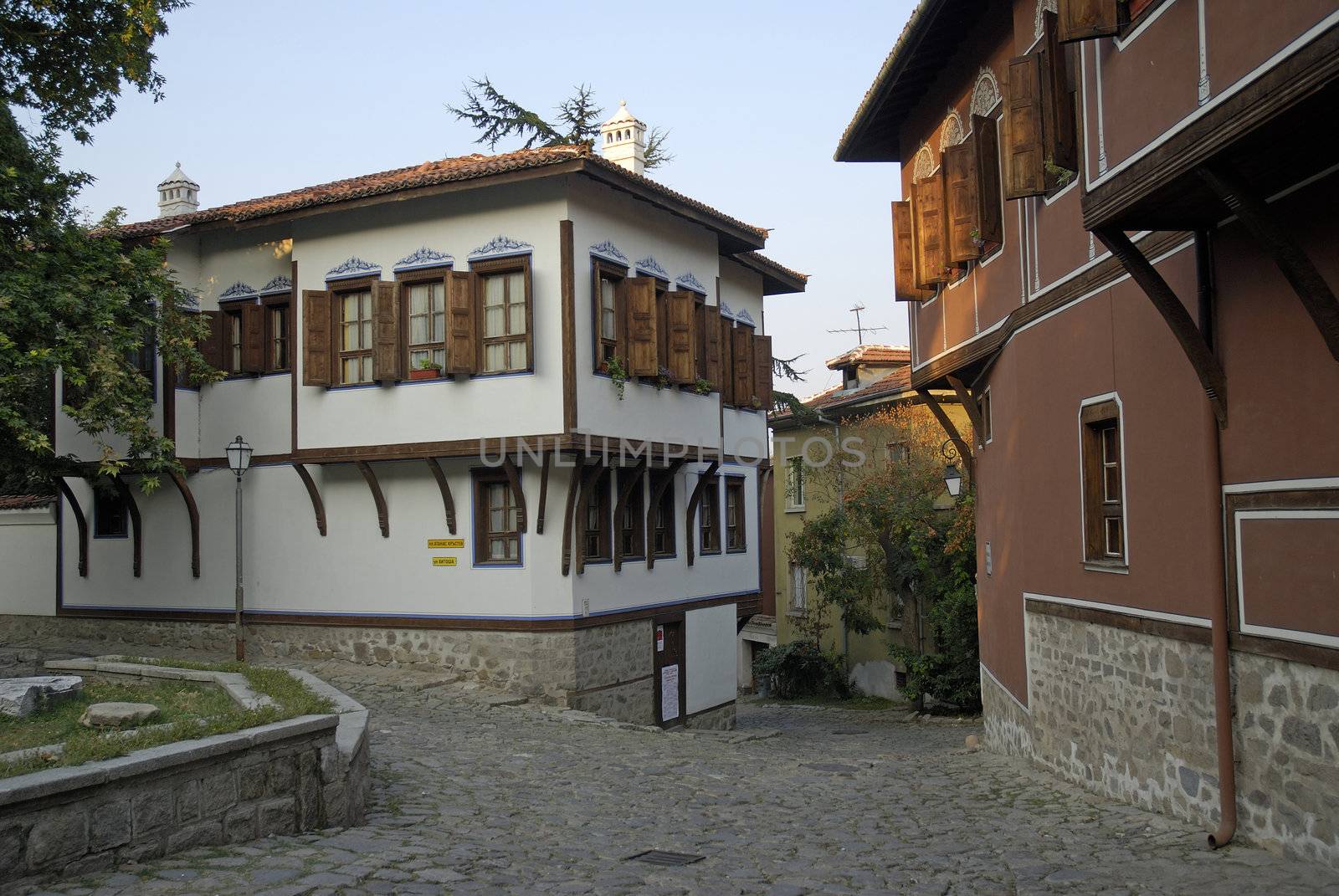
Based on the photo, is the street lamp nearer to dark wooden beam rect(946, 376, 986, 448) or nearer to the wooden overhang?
the wooden overhang

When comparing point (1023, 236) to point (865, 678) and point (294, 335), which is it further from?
point (865, 678)

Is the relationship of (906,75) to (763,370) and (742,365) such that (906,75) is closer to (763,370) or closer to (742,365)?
(742,365)

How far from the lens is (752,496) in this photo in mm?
22641

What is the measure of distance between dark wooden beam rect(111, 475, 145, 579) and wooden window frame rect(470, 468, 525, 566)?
6.26 meters

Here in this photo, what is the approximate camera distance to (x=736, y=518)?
2194 cm

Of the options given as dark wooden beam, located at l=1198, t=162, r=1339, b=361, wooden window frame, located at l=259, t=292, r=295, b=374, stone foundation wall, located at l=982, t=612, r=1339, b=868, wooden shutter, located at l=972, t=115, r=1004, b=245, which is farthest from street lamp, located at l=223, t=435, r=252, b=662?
dark wooden beam, located at l=1198, t=162, r=1339, b=361

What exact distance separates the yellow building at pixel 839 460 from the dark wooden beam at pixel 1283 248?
1799 centimetres

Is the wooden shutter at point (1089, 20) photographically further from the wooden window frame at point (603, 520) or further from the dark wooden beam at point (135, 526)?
the dark wooden beam at point (135, 526)

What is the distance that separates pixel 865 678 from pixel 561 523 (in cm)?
1548

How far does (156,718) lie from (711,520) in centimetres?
1412

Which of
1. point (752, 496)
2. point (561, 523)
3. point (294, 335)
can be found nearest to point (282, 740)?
point (561, 523)

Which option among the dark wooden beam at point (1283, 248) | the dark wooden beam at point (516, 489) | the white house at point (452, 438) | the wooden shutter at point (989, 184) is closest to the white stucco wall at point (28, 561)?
the white house at point (452, 438)

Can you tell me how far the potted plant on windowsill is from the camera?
1619 centimetres

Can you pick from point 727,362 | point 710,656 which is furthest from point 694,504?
point 727,362
